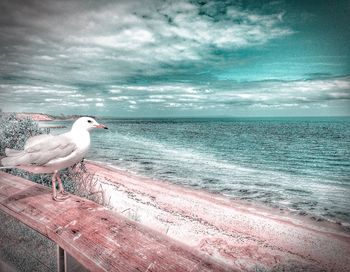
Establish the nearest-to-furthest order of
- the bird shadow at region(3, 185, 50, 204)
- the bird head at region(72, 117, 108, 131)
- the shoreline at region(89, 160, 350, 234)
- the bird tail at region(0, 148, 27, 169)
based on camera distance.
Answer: the bird shadow at region(3, 185, 50, 204) < the bird tail at region(0, 148, 27, 169) < the bird head at region(72, 117, 108, 131) < the shoreline at region(89, 160, 350, 234)

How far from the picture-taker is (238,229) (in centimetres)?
783

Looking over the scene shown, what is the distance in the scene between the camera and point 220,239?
702 cm

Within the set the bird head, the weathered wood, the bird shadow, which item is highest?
the bird head

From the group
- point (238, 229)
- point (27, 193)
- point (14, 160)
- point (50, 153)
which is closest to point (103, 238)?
point (27, 193)

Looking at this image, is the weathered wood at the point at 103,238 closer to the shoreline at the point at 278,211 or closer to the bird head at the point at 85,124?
the bird head at the point at 85,124

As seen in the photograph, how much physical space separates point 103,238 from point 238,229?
7364 mm

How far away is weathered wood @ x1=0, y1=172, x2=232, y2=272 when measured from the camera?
1.00 metres

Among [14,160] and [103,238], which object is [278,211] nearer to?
[14,160]

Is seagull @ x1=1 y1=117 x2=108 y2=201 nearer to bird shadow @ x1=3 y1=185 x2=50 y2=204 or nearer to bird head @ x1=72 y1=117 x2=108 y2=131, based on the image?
bird head @ x1=72 y1=117 x2=108 y2=131

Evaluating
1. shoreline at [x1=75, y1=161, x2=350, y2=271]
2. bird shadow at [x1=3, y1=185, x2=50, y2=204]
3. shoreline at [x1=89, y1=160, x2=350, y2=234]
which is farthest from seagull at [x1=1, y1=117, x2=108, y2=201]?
shoreline at [x1=89, y1=160, x2=350, y2=234]

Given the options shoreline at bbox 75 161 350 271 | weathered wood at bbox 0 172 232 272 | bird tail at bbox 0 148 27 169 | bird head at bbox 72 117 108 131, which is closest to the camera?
weathered wood at bbox 0 172 232 272

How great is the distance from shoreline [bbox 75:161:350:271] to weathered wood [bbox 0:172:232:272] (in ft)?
10.6

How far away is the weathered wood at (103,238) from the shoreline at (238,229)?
322 centimetres

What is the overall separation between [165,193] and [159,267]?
1032 cm
